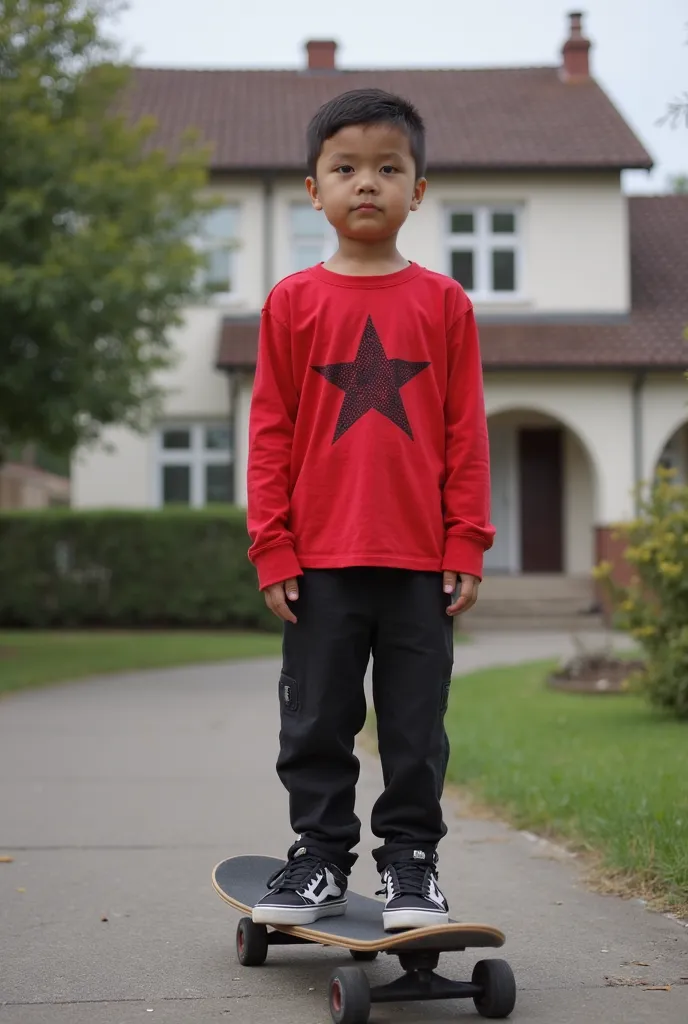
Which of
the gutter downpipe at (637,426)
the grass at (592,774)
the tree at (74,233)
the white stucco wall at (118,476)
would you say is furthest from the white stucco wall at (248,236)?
the grass at (592,774)

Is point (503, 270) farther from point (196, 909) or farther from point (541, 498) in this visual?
point (196, 909)

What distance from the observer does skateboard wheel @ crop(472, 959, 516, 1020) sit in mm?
3285

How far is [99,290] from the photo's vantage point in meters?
13.2

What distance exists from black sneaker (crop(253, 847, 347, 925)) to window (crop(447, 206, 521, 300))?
20.6m

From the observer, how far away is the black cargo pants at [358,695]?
3.66 metres

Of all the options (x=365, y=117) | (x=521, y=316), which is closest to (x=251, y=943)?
(x=365, y=117)

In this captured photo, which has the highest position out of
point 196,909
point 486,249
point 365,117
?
point 486,249

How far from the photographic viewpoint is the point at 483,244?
23.8 m

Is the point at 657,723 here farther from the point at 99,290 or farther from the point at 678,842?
the point at 99,290

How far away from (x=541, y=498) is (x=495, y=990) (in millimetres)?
21756

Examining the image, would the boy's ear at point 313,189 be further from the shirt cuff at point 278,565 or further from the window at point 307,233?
the window at point 307,233

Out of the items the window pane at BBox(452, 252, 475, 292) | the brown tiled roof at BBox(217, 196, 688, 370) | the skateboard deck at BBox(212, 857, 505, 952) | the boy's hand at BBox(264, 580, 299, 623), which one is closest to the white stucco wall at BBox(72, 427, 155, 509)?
the brown tiled roof at BBox(217, 196, 688, 370)

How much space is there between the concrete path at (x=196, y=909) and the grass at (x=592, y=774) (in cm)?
17

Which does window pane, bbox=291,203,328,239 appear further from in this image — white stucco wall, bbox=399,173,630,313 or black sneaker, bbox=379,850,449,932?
black sneaker, bbox=379,850,449,932
